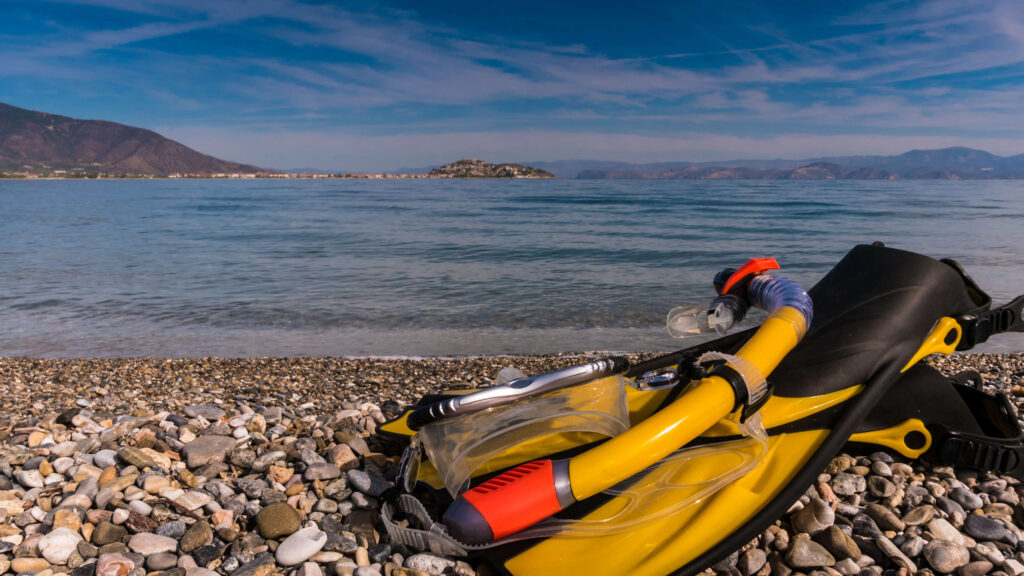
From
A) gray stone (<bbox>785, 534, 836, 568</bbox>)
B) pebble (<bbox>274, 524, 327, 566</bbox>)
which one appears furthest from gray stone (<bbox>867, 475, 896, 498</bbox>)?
pebble (<bbox>274, 524, 327, 566</bbox>)

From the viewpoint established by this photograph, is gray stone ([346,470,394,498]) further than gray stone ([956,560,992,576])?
Yes

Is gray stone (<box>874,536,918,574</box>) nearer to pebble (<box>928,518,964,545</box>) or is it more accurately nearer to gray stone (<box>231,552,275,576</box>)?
pebble (<box>928,518,964,545</box>)

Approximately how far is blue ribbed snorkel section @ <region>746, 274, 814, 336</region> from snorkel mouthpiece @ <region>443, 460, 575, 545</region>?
4.73ft

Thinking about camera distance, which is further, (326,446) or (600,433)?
(326,446)

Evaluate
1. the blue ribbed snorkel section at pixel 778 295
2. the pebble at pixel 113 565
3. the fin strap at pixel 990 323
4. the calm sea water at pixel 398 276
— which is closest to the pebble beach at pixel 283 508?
the pebble at pixel 113 565

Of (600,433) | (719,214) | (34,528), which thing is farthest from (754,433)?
(719,214)

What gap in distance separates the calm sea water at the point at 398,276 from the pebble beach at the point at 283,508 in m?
3.81

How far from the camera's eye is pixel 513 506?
2123mm

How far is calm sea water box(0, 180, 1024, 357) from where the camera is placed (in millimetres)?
8125

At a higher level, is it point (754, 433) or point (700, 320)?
point (700, 320)

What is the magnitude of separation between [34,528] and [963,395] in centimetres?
455

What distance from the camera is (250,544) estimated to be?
246 centimetres

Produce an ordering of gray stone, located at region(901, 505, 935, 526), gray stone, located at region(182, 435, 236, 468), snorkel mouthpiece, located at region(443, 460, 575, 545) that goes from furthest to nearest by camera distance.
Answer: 1. gray stone, located at region(182, 435, 236, 468)
2. gray stone, located at region(901, 505, 935, 526)
3. snorkel mouthpiece, located at region(443, 460, 575, 545)

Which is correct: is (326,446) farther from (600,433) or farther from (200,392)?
(200,392)
